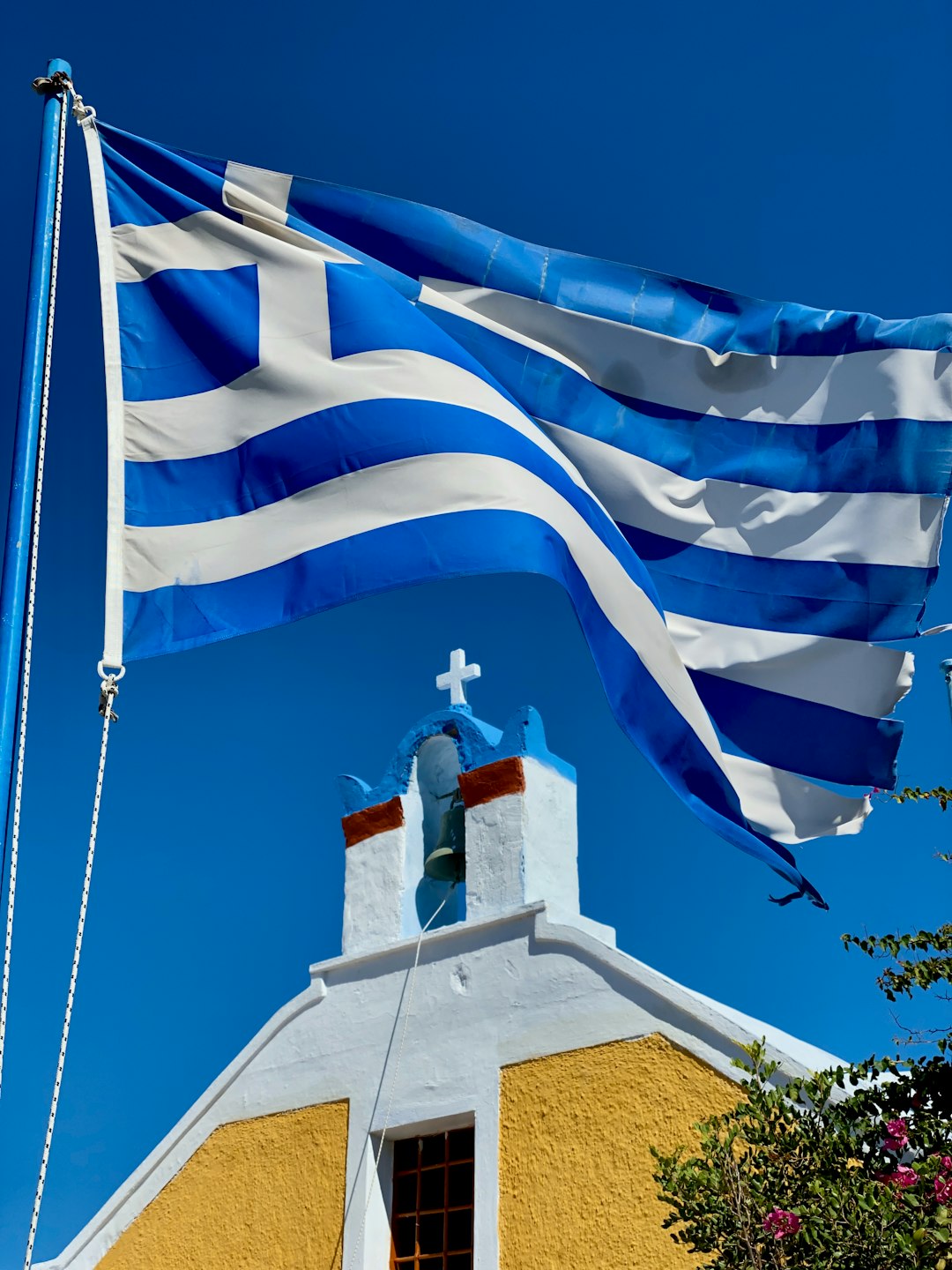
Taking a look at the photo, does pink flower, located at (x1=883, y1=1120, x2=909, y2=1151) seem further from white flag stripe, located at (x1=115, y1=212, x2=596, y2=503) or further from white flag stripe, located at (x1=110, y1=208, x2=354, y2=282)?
white flag stripe, located at (x1=110, y1=208, x2=354, y2=282)

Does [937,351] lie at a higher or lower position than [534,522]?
higher

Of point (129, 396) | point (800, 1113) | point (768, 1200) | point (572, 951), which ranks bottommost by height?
point (768, 1200)

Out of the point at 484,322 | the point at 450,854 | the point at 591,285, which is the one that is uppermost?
the point at 591,285

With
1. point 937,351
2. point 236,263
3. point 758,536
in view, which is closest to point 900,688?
point 758,536

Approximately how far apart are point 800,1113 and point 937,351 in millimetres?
3453

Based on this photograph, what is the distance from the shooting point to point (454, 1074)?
860 centimetres

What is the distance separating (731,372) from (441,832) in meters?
3.73

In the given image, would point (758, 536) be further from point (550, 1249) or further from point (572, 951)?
point (550, 1249)

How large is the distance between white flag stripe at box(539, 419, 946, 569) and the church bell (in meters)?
3.05

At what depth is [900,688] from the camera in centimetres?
666

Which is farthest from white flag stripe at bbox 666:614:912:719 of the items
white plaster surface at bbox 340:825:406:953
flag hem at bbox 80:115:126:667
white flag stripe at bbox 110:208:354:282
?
white plaster surface at bbox 340:825:406:953

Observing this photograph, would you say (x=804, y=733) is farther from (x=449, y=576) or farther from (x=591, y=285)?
(x=591, y=285)

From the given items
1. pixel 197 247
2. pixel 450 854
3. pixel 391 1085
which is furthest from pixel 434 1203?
pixel 197 247

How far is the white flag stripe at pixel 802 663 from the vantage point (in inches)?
264
